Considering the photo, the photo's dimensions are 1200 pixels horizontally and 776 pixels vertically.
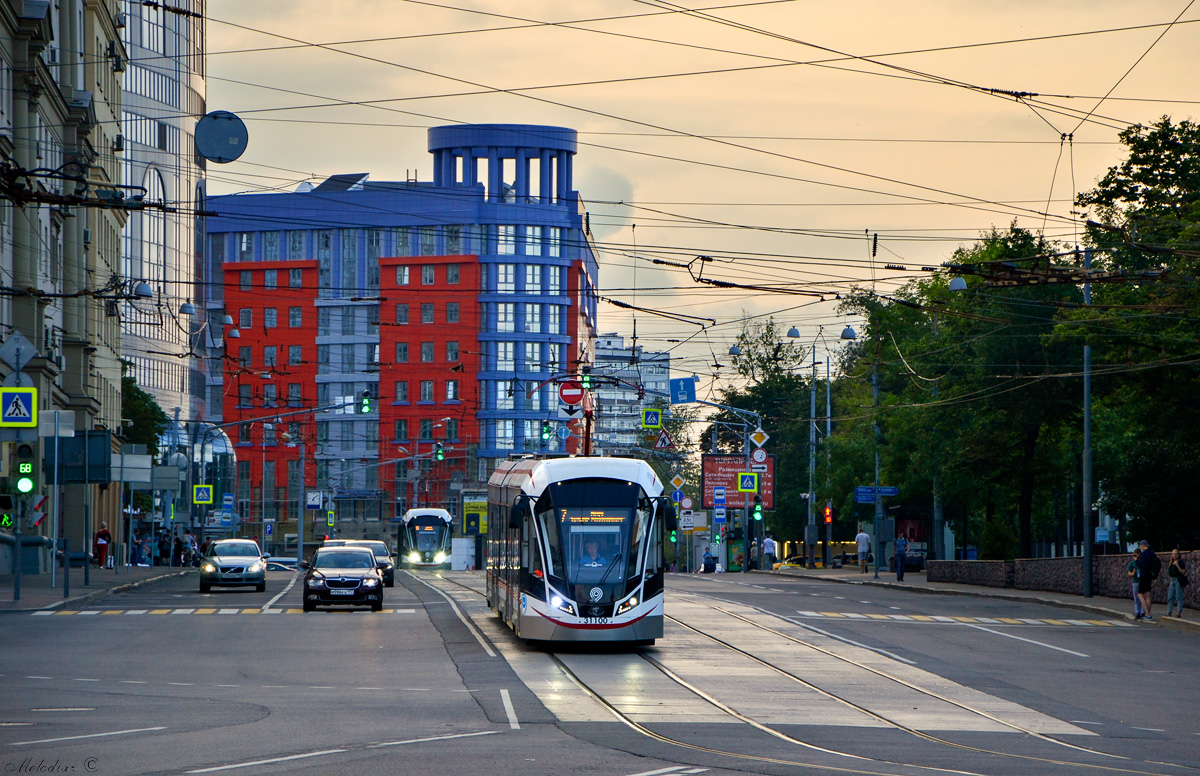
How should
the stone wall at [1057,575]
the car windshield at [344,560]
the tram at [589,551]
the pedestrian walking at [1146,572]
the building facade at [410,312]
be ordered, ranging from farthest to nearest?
1. the building facade at [410,312]
2. the stone wall at [1057,575]
3. the car windshield at [344,560]
4. the pedestrian walking at [1146,572]
5. the tram at [589,551]

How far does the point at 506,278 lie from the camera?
121312mm

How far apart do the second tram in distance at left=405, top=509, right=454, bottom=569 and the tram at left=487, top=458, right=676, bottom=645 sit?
167 ft

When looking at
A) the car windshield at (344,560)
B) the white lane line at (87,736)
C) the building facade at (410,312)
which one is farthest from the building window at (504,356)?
the white lane line at (87,736)

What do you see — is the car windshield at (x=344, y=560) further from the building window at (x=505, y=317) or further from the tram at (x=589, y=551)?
the building window at (x=505, y=317)

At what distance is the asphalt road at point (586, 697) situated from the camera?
1237 cm

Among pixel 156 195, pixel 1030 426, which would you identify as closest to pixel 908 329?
pixel 1030 426

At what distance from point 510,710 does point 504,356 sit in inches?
4165

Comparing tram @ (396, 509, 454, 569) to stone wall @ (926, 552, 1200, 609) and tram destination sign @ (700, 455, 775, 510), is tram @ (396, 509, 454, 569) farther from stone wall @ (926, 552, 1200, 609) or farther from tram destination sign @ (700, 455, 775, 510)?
stone wall @ (926, 552, 1200, 609)

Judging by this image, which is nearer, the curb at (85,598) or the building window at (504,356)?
the curb at (85,598)

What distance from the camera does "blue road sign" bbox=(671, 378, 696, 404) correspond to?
59750 millimetres

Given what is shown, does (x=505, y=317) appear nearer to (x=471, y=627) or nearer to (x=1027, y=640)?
(x=471, y=627)

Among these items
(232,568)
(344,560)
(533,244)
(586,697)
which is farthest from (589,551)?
(533,244)

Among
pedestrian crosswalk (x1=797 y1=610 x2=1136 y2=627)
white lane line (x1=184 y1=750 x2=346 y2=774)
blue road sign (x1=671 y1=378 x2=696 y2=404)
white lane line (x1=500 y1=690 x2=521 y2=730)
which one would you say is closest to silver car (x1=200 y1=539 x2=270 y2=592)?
pedestrian crosswalk (x1=797 y1=610 x2=1136 y2=627)

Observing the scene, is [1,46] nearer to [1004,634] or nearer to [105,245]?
[105,245]
